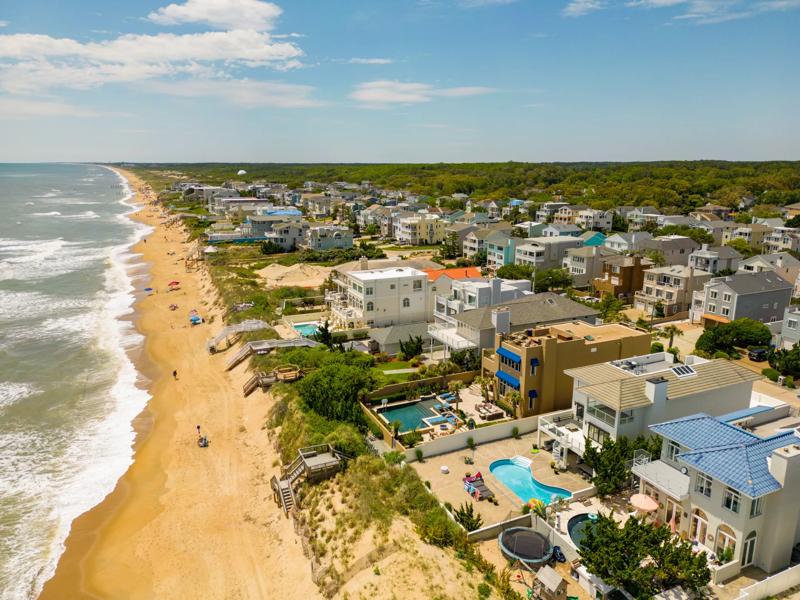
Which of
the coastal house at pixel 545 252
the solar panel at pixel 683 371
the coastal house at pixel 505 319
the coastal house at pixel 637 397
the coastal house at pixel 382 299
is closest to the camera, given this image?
the coastal house at pixel 637 397

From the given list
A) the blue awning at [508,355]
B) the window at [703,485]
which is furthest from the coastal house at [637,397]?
the window at [703,485]

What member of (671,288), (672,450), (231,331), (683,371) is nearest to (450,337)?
(683,371)

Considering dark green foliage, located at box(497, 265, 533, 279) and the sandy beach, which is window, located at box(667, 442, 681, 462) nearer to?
the sandy beach

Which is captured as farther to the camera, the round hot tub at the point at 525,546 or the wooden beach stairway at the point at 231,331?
the wooden beach stairway at the point at 231,331

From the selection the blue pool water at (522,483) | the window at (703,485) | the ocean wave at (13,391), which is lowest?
the ocean wave at (13,391)

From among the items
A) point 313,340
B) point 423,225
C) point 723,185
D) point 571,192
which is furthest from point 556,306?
point 723,185

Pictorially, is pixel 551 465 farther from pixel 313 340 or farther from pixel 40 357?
pixel 40 357

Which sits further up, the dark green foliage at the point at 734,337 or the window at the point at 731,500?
the window at the point at 731,500

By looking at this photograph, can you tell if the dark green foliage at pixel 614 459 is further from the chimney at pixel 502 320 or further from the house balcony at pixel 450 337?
the house balcony at pixel 450 337
